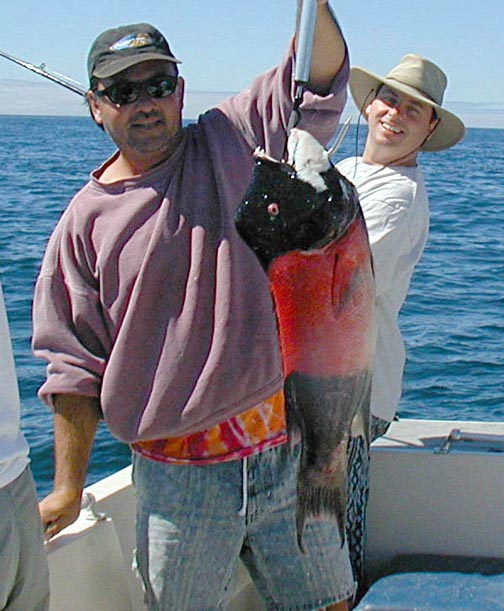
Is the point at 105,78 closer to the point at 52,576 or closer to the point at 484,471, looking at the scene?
the point at 52,576

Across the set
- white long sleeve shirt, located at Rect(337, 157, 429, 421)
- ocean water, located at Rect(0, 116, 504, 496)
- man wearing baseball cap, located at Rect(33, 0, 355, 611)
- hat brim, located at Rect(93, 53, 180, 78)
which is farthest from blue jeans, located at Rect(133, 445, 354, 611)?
ocean water, located at Rect(0, 116, 504, 496)

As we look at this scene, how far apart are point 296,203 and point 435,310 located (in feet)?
32.1

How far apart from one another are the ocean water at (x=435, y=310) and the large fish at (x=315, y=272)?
4.51 ft

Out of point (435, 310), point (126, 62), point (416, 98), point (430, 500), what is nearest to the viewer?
point (126, 62)

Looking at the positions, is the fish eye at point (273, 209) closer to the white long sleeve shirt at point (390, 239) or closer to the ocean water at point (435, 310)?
the white long sleeve shirt at point (390, 239)

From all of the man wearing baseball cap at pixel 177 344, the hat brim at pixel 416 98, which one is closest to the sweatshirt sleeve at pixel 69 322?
the man wearing baseball cap at pixel 177 344

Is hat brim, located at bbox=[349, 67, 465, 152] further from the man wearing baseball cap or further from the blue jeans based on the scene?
the blue jeans

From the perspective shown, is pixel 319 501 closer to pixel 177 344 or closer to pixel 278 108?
pixel 177 344

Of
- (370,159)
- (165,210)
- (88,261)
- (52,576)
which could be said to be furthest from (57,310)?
(370,159)

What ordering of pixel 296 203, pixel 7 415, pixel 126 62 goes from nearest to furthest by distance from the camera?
1. pixel 296 203
2. pixel 7 415
3. pixel 126 62

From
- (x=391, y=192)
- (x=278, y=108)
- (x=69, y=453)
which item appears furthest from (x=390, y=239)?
(x=69, y=453)

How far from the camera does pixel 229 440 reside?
8.92 feet

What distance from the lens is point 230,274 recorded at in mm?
2643

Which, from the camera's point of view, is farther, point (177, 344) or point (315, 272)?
point (177, 344)
